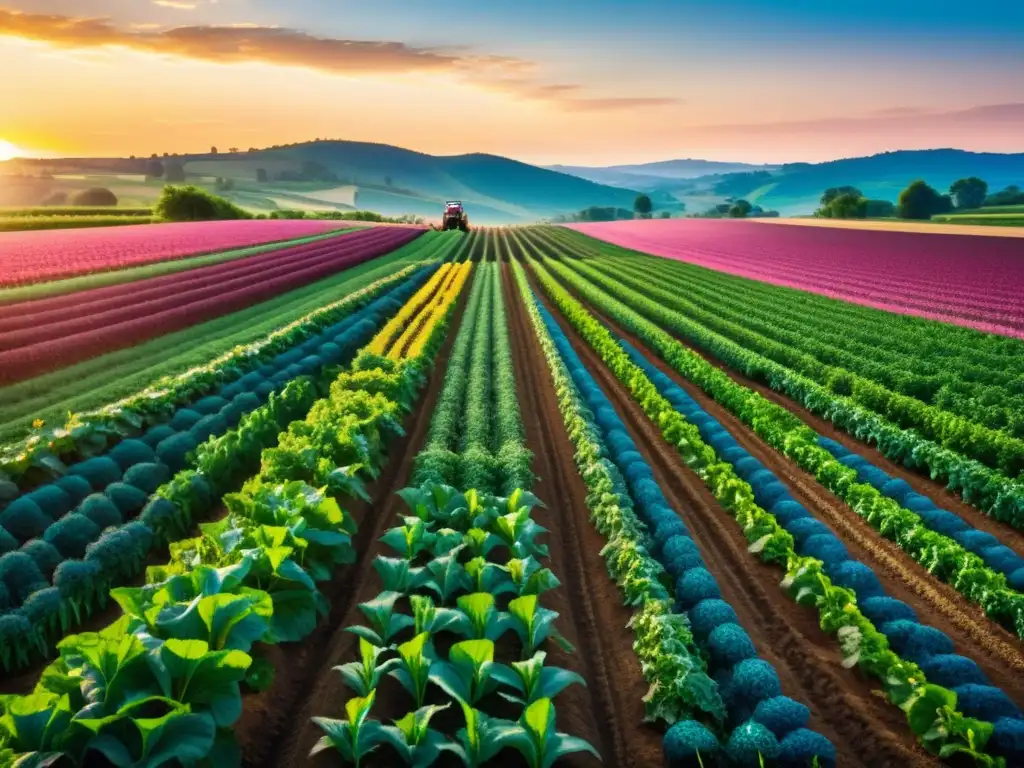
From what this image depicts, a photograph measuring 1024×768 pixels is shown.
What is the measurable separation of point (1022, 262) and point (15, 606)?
43.2 m

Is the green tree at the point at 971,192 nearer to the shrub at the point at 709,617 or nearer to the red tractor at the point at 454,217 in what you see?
the red tractor at the point at 454,217

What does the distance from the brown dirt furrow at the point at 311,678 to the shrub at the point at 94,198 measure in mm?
104004

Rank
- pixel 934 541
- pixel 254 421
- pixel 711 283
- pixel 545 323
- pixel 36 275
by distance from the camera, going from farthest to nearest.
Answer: pixel 711 283 < pixel 36 275 < pixel 545 323 < pixel 254 421 < pixel 934 541

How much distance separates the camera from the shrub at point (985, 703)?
648 centimetres

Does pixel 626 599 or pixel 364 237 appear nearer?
pixel 626 599

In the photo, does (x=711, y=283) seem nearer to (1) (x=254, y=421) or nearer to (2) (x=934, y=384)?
(2) (x=934, y=384)

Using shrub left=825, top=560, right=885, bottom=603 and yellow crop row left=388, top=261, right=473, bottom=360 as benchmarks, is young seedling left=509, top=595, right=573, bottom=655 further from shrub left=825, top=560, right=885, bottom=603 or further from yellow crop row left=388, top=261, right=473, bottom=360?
yellow crop row left=388, top=261, right=473, bottom=360

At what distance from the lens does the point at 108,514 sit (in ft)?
31.5

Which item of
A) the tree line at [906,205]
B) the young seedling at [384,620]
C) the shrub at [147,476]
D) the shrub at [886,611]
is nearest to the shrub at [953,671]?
the shrub at [886,611]

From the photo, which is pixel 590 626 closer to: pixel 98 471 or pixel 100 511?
pixel 100 511

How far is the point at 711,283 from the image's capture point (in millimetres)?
35438

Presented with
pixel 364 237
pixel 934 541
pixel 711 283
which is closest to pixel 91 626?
pixel 934 541

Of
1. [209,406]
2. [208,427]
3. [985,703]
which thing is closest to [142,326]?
[209,406]

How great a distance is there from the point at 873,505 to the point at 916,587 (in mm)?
1734
